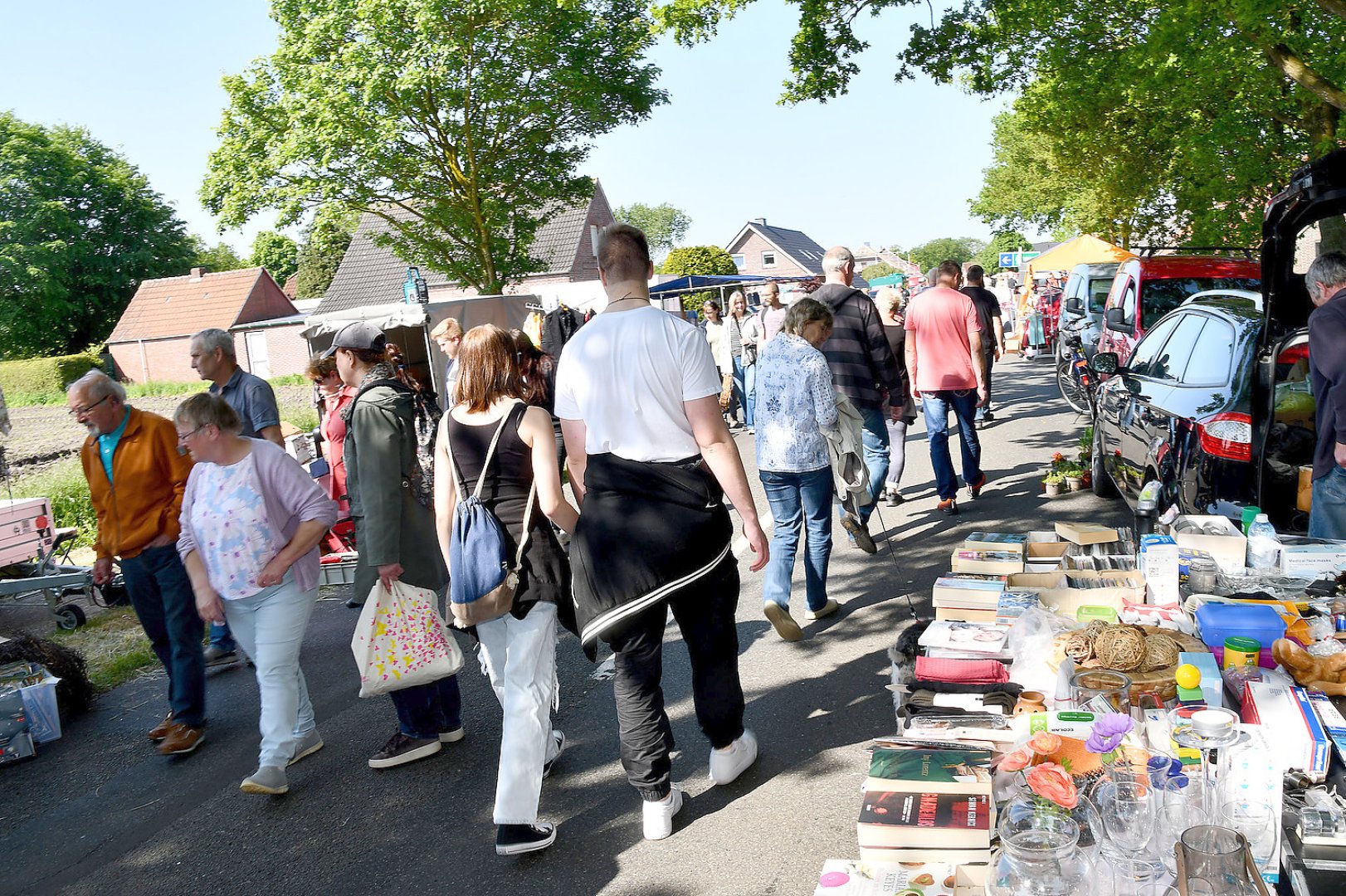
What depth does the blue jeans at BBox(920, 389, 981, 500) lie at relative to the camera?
313 inches

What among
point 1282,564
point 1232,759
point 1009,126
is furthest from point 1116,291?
point 1009,126

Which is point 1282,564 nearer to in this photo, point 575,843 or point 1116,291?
point 575,843

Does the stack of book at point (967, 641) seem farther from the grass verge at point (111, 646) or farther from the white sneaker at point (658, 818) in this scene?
the grass verge at point (111, 646)

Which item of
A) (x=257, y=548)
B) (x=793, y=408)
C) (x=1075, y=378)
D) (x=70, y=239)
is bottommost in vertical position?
(x=1075, y=378)

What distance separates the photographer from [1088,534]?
4.58 meters

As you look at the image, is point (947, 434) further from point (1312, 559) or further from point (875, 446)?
point (1312, 559)

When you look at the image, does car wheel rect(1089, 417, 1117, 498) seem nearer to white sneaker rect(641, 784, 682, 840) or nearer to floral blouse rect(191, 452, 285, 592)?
white sneaker rect(641, 784, 682, 840)

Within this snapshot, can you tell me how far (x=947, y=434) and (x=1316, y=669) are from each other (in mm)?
5165

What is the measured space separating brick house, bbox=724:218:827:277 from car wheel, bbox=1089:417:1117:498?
2528 inches

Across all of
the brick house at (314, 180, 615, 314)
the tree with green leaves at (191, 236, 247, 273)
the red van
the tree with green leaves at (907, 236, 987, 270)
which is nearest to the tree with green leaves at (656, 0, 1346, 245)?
the red van

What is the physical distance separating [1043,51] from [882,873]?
14804 mm

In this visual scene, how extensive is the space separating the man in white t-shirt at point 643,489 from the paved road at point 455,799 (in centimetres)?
36

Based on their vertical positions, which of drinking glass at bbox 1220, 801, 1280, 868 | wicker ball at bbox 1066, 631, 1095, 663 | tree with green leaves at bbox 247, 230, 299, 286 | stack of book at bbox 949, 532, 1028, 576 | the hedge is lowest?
drinking glass at bbox 1220, 801, 1280, 868

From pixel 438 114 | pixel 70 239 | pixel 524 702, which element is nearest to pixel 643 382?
pixel 524 702
